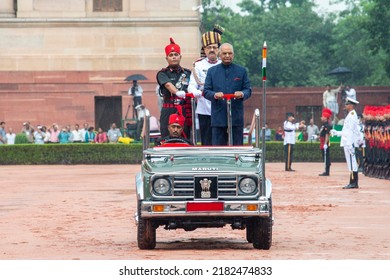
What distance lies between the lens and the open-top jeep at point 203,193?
1557 cm

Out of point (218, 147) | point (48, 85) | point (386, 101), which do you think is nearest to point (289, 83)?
point (386, 101)

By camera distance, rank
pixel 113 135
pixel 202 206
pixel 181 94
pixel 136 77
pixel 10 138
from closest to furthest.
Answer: pixel 202 206 → pixel 181 94 → pixel 113 135 → pixel 10 138 → pixel 136 77

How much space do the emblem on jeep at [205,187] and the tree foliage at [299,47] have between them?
76.5 m

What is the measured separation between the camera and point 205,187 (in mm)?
15656

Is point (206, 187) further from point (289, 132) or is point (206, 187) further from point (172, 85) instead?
point (289, 132)

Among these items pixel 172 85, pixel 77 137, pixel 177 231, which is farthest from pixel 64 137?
pixel 172 85

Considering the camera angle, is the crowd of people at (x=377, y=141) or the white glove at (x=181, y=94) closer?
the white glove at (x=181, y=94)

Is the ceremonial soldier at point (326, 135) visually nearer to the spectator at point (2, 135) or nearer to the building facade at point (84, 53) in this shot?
the spectator at point (2, 135)

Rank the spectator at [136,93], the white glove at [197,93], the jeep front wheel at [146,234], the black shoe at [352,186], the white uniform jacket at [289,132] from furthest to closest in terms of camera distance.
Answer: the spectator at [136,93] < the white uniform jacket at [289,132] < the black shoe at [352,186] < the white glove at [197,93] < the jeep front wheel at [146,234]

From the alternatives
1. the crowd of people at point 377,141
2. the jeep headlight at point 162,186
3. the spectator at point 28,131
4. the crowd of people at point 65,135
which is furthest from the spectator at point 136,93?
the jeep headlight at point 162,186

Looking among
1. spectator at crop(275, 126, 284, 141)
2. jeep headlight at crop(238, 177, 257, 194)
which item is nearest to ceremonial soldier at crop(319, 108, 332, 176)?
spectator at crop(275, 126, 284, 141)

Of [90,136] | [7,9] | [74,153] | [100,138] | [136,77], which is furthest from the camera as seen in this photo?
[7,9]

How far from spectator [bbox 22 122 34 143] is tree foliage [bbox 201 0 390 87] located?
31507 mm

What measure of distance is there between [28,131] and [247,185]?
Answer: 46128 millimetres
